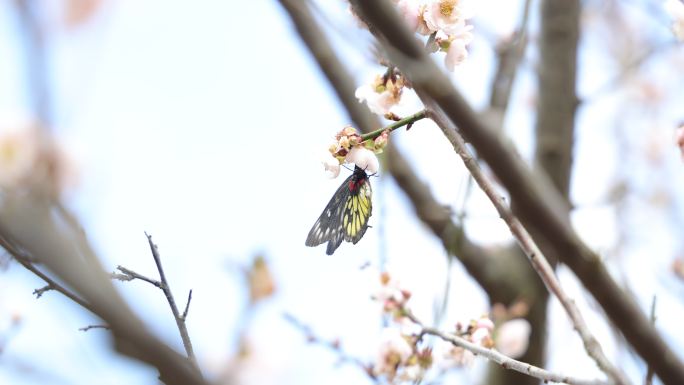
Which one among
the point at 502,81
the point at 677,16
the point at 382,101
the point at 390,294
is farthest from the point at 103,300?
the point at 502,81

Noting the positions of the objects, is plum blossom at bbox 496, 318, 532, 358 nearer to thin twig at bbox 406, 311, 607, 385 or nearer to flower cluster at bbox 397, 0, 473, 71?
thin twig at bbox 406, 311, 607, 385

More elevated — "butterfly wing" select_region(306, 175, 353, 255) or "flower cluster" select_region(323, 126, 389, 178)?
"butterfly wing" select_region(306, 175, 353, 255)

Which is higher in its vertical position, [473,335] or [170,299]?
[473,335]

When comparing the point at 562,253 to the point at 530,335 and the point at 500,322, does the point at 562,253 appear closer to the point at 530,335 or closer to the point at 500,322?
the point at 500,322

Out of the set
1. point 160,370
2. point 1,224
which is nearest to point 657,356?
point 160,370

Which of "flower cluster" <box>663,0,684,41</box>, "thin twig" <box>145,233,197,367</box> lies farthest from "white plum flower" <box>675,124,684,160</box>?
"thin twig" <box>145,233,197,367</box>

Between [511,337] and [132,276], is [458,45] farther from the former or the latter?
[511,337]
